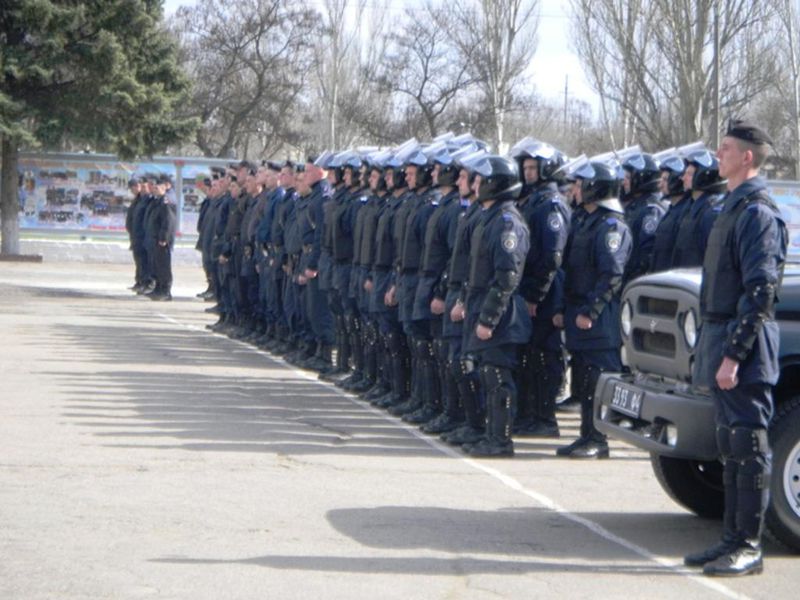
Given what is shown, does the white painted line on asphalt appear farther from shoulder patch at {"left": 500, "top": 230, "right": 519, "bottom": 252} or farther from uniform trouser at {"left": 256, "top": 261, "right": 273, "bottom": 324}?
uniform trouser at {"left": 256, "top": 261, "right": 273, "bottom": 324}

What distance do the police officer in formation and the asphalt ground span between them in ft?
41.5

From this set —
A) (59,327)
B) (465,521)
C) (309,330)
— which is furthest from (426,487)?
(59,327)

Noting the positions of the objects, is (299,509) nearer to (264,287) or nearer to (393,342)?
(393,342)

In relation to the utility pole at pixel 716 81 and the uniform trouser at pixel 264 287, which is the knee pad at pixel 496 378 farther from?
the utility pole at pixel 716 81

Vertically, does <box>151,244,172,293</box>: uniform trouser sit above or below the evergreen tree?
below

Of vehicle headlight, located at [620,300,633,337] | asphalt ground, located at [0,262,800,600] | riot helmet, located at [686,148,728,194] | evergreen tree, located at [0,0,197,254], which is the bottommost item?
asphalt ground, located at [0,262,800,600]

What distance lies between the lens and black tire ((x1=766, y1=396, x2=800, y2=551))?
25.7ft

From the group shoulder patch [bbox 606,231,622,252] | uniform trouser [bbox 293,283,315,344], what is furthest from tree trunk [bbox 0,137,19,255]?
shoulder patch [bbox 606,231,622,252]

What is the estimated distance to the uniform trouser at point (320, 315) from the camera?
17.0 metres

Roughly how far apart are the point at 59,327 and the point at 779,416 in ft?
49.8

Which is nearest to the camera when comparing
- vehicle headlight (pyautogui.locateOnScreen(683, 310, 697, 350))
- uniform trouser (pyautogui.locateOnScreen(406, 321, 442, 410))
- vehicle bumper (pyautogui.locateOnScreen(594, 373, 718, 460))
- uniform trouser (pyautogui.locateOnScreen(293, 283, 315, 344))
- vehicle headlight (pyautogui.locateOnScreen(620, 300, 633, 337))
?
vehicle bumper (pyautogui.locateOnScreen(594, 373, 718, 460))

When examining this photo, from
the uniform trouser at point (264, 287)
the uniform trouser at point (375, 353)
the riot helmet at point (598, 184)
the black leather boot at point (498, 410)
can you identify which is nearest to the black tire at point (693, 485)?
the black leather boot at point (498, 410)

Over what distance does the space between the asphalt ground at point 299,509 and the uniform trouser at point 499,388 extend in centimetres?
28

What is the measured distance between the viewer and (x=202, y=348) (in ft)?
63.8
